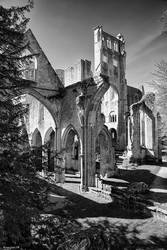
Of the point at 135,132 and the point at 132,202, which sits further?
the point at 135,132

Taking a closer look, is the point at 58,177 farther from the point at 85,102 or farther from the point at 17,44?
the point at 17,44

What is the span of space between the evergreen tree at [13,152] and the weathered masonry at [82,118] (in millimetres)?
616

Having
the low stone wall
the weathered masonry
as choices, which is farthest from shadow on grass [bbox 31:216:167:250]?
the weathered masonry

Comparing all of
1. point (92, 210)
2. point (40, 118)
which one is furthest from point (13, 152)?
point (40, 118)

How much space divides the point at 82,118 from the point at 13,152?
905 centimetres

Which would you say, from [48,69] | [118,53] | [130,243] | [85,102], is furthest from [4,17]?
[118,53]

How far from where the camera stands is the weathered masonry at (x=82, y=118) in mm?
13555

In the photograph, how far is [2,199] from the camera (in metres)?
4.56

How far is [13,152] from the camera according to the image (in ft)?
16.1

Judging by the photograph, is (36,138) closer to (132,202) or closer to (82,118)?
(82,118)

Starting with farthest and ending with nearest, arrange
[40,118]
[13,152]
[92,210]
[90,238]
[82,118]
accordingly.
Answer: [40,118]
[82,118]
[92,210]
[90,238]
[13,152]

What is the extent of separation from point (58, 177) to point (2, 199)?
11430 millimetres

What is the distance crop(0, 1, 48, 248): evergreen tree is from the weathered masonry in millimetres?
616

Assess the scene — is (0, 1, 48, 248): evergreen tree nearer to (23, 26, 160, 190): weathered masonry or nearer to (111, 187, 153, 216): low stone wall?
(23, 26, 160, 190): weathered masonry
